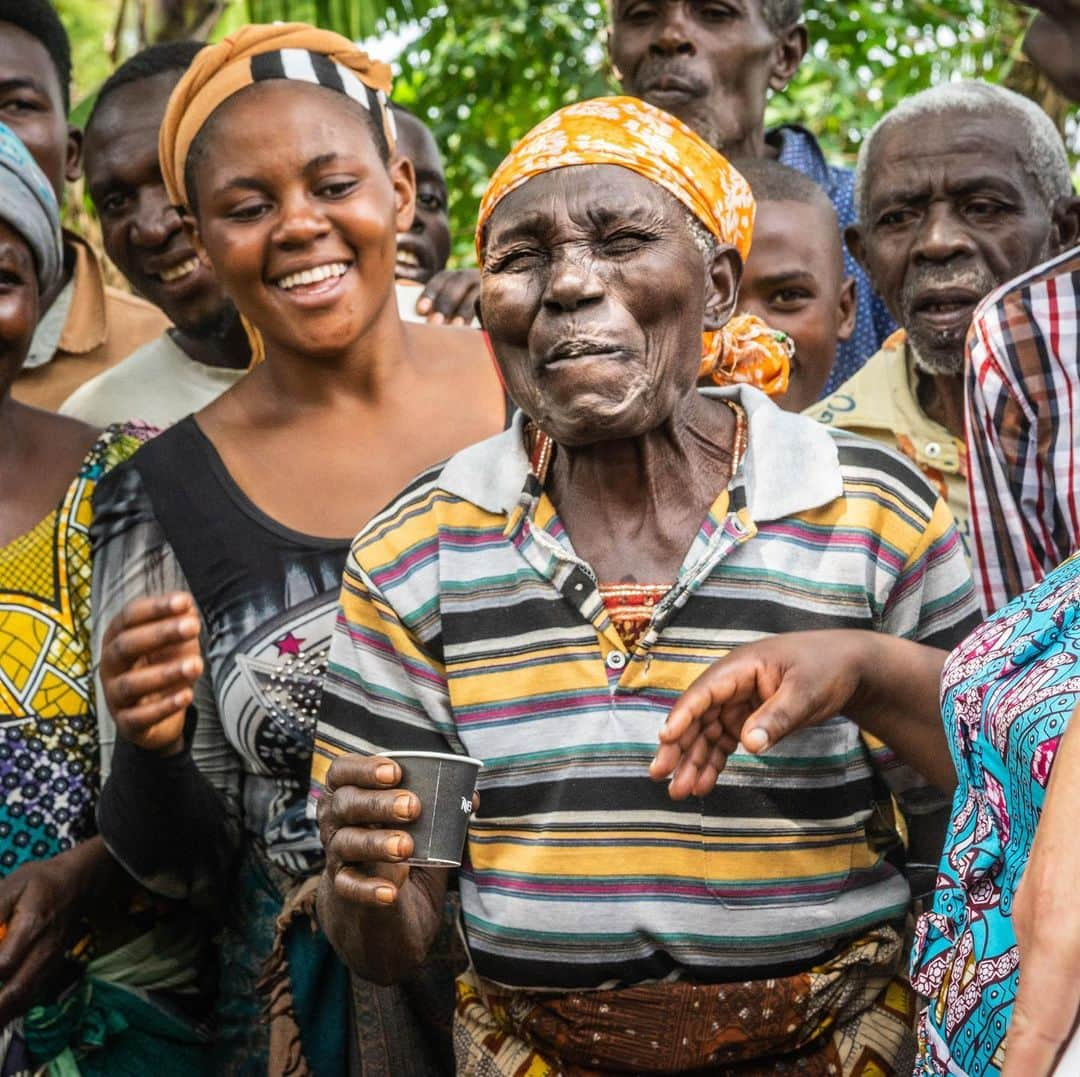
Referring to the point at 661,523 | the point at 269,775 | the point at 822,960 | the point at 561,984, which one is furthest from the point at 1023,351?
the point at 269,775

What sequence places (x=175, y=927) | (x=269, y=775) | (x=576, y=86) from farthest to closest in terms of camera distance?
(x=576, y=86) → (x=175, y=927) → (x=269, y=775)

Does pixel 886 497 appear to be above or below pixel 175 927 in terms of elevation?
above

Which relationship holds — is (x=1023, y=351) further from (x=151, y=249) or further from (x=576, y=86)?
(x=576, y=86)

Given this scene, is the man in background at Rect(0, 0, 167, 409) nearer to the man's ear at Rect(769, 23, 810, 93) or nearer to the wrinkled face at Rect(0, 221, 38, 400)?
the wrinkled face at Rect(0, 221, 38, 400)

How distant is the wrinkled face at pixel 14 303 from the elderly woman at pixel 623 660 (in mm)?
1202

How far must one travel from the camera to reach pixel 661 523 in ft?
9.07

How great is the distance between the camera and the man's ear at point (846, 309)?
4.44 meters

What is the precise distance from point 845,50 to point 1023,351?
719 centimetres

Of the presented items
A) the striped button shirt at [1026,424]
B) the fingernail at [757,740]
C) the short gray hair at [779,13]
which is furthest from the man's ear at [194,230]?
the short gray hair at [779,13]

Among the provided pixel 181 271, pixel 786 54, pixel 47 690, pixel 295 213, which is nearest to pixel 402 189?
pixel 295 213

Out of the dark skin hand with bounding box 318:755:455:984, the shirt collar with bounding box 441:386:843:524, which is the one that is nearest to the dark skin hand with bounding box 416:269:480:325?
the shirt collar with bounding box 441:386:843:524

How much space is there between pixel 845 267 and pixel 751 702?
2896mm

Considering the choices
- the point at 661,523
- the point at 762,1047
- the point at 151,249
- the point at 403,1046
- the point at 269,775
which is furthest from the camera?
the point at 151,249

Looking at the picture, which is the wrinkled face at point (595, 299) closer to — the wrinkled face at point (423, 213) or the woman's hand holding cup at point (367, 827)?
the woman's hand holding cup at point (367, 827)
